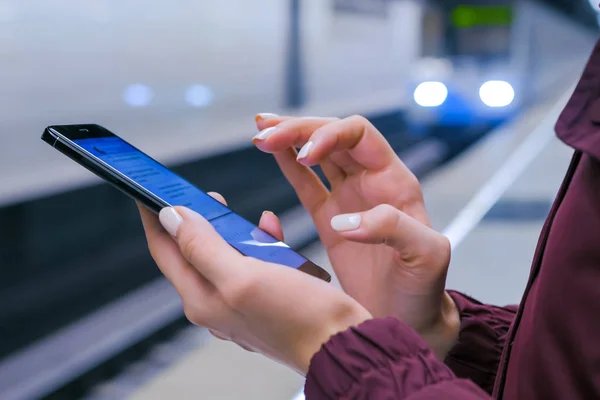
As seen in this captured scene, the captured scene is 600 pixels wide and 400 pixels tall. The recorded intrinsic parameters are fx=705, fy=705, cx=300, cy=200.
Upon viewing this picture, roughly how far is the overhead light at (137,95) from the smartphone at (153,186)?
2146 mm

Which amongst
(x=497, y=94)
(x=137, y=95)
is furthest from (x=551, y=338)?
(x=497, y=94)

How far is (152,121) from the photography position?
→ 10.5 ft

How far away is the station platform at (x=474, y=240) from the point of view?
1424 mm

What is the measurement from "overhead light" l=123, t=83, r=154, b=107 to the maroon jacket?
2.50 metres

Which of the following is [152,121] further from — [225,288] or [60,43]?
[225,288]

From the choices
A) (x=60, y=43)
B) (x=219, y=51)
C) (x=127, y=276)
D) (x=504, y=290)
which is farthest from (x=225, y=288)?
(x=219, y=51)

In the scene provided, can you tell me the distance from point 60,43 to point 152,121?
0.80m

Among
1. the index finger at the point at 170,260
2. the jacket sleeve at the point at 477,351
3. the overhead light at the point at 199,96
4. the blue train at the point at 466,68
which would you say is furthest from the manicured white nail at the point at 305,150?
the blue train at the point at 466,68

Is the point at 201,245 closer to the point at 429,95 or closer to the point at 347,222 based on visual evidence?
the point at 347,222

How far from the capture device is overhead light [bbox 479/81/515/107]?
27.7ft

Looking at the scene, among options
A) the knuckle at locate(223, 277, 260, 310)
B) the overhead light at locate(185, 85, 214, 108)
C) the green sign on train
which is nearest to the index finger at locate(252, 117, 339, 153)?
the knuckle at locate(223, 277, 260, 310)

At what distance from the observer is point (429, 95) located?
8180 mm

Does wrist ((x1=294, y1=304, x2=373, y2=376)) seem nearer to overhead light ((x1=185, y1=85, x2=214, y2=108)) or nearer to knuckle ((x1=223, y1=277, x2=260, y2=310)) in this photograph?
knuckle ((x1=223, y1=277, x2=260, y2=310))

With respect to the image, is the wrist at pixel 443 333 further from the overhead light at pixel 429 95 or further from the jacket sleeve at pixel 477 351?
the overhead light at pixel 429 95
